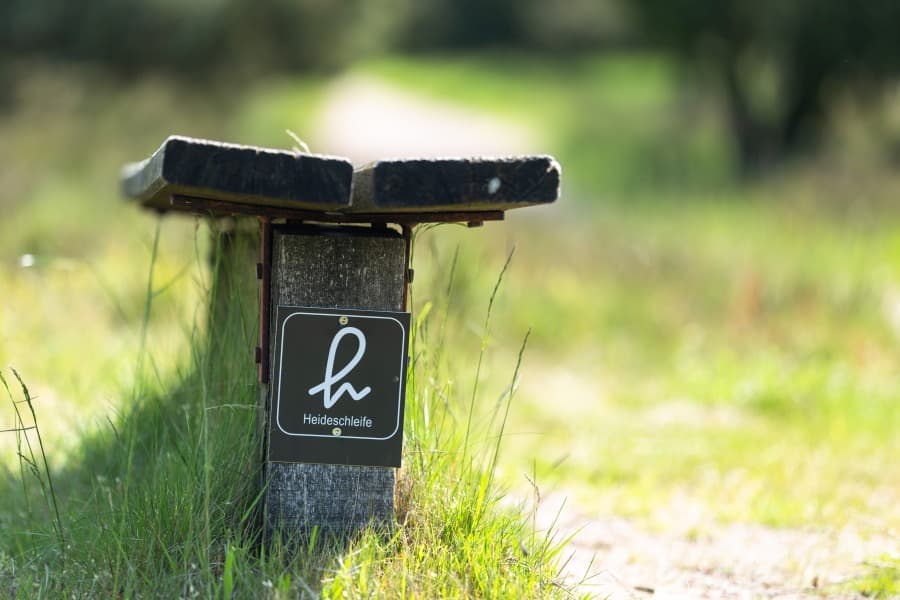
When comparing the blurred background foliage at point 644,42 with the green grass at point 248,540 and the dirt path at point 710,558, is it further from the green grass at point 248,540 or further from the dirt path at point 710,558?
the green grass at point 248,540

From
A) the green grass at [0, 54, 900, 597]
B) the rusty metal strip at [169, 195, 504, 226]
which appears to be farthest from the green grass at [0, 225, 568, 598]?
the rusty metal strip at [169, 195, 504, 226]

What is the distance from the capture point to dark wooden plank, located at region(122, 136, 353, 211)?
7.70 feet

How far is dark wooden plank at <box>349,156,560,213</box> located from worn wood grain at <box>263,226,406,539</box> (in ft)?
0.83

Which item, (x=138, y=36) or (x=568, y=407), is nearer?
(x=568, y=407)

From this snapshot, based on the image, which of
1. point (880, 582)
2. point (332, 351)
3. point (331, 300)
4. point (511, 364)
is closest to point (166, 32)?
point (511, 364)

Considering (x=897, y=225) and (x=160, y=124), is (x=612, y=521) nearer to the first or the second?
(x=897, y=225)

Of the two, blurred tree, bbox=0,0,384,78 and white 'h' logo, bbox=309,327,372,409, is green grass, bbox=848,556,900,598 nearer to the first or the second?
white 'h' logo, bbox=309,327,372,409

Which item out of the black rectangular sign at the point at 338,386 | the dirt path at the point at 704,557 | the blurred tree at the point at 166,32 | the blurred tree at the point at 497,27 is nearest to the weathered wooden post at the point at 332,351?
the black rectangular sign at the point at 338,386

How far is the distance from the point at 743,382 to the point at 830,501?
1.99 m

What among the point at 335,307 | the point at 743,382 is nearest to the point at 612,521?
the point at 335,307

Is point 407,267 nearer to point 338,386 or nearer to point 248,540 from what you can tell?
point 338,386

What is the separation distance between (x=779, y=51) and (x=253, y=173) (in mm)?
13776

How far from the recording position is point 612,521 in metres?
4.06

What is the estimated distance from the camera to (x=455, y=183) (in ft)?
8.25
